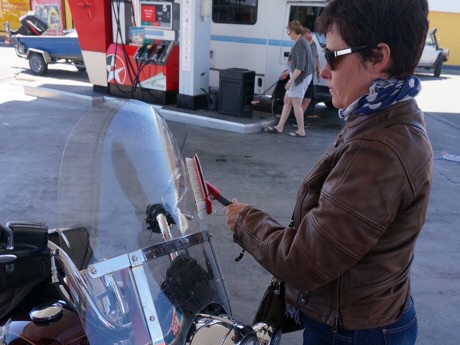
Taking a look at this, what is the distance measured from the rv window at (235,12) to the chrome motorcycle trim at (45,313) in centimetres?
835

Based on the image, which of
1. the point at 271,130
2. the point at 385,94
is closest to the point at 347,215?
the point at 385,94

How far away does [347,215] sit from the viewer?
111 cm

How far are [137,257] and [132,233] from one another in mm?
211

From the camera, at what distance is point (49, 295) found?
5.34 ft

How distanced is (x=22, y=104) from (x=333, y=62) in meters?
9.19

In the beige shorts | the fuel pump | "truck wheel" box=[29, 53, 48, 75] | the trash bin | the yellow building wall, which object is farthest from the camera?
the yellow building wall

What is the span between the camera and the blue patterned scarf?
1.19m

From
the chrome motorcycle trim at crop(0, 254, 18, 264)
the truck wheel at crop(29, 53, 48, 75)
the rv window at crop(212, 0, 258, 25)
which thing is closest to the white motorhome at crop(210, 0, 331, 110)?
the rv window at crop(212, 0, 258, 25)

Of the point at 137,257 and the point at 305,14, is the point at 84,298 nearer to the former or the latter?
the point at 137,257

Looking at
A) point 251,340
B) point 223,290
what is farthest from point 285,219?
point 251,340

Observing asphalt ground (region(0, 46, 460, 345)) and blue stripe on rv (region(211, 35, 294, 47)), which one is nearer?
asphalt ground (region(0, 46, 460, 345))

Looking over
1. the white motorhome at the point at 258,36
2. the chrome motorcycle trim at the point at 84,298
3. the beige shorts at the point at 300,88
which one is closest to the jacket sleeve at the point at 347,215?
the chrome motorcycle trim at the point at 84,298

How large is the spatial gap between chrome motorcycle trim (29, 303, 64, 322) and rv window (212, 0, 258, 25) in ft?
27.4

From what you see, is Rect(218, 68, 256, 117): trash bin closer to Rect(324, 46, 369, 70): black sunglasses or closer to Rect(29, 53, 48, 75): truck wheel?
Rect(29, 53, 48, 75): truck wheel
